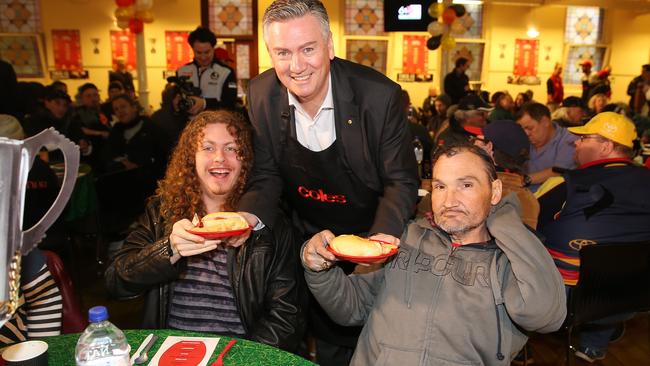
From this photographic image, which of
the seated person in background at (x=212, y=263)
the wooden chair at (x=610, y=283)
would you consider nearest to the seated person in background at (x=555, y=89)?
the wooden chair at (x=610, y=283)

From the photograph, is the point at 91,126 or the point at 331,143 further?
the point at 91,126

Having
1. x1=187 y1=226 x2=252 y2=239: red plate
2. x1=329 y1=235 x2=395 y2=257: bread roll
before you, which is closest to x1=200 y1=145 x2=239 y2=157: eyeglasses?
x1=187 y1=226 x2=252 y2=239: red plate

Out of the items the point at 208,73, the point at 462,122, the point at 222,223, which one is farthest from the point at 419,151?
the point at 222,223

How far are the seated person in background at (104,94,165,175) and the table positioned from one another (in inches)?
130

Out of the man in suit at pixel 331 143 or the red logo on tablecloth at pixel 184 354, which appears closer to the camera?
the red logo on tablecloth at pixel 184 354

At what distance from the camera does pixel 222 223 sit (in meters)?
1.65

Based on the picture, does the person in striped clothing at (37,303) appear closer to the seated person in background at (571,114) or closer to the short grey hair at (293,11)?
the short grey hair at (293,11)

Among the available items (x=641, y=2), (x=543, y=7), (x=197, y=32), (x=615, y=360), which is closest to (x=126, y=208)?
(x=197, y=32)

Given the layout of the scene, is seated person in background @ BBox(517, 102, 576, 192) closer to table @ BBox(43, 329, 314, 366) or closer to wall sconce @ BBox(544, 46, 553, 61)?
table @ BBox(43, 329, 314, 366)

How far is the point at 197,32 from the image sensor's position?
15.4ft

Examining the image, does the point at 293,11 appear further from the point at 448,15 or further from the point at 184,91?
the point at 448,15

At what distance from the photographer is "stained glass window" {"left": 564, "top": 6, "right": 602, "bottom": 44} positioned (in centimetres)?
1412

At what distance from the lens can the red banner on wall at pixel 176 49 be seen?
12.2m

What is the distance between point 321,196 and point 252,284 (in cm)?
50
